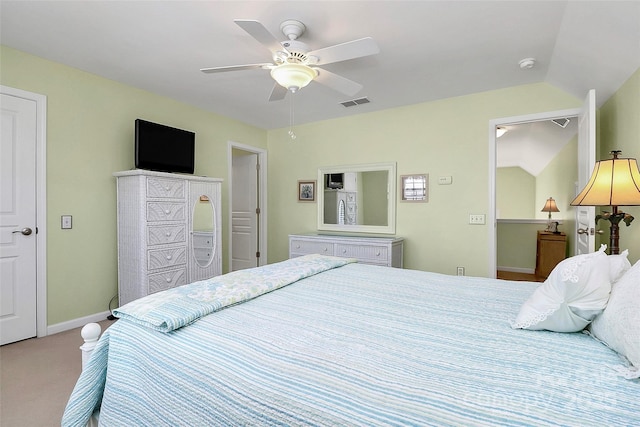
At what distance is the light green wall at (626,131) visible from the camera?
7.47 feet

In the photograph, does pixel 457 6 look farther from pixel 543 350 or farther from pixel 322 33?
pixel 543 350

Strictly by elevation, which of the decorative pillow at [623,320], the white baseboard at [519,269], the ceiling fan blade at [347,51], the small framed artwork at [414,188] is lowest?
the white baseboard at [519,269]

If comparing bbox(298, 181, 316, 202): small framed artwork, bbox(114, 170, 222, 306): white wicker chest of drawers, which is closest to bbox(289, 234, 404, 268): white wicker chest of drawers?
bbox(298, 181, 316, 202): small framed artwork

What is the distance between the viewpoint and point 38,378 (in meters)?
2.11

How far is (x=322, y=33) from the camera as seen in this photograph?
2309 mm

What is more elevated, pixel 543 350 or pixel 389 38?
pixel 389 38

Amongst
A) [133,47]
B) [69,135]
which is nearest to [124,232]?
[69,135]

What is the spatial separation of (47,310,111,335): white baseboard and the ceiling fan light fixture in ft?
9.46

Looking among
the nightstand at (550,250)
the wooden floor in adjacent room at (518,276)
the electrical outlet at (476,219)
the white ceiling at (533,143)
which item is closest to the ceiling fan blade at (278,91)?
the electrical outlet at (476,219)

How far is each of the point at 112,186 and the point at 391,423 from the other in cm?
352

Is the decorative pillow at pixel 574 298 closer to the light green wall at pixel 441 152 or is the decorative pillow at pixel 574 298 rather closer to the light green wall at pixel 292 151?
the light green wall at pixel 292 151

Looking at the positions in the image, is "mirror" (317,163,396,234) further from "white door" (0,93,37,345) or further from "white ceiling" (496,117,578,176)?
"white door" (0,93,37,345)

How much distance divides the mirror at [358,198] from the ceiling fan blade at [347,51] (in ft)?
7.46

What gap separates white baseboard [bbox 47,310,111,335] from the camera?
2.84 metres
